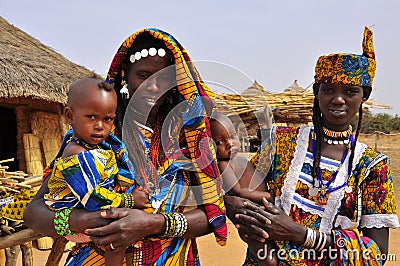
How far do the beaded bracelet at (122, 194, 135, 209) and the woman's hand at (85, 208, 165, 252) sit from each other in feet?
0.16

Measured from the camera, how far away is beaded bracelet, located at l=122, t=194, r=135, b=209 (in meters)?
1.70

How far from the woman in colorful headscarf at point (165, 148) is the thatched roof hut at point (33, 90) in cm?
468

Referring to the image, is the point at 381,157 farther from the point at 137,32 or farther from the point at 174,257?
the point at 137,32

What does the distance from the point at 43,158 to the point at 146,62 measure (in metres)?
6.10

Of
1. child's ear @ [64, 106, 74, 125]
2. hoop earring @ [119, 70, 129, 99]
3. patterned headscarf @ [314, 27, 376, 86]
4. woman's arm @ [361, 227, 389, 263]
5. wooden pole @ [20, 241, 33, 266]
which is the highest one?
patterned headscarf @ [314, 27, 376, 86]

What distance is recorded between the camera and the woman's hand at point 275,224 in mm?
1827

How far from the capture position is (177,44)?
5.95 ft

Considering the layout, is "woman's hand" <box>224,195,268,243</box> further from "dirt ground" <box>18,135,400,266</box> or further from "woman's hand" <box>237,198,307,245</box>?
"dirt ground" <box>18,135,400,266</box>

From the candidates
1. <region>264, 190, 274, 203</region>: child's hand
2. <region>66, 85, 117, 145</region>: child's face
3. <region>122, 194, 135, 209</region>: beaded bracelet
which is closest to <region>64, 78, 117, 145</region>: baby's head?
<region>66, 85, 117, 145</region>: child's face

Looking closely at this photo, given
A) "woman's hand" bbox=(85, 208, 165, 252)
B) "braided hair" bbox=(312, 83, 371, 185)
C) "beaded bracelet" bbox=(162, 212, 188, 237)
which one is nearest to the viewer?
"woman's hand" bbox=(85, 208, 165, 252)

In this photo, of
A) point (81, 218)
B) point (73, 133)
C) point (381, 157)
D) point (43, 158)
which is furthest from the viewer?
point (43, 158)

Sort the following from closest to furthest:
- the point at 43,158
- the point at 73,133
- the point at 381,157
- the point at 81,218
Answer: the point at 81,218, the point at 73,133, the point at 381,157, the point at 43,158

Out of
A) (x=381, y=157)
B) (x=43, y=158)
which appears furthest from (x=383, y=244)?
(x=43, y=158)

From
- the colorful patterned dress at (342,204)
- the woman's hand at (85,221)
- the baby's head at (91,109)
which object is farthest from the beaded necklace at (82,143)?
the colorful patterned dress at (342,204)
